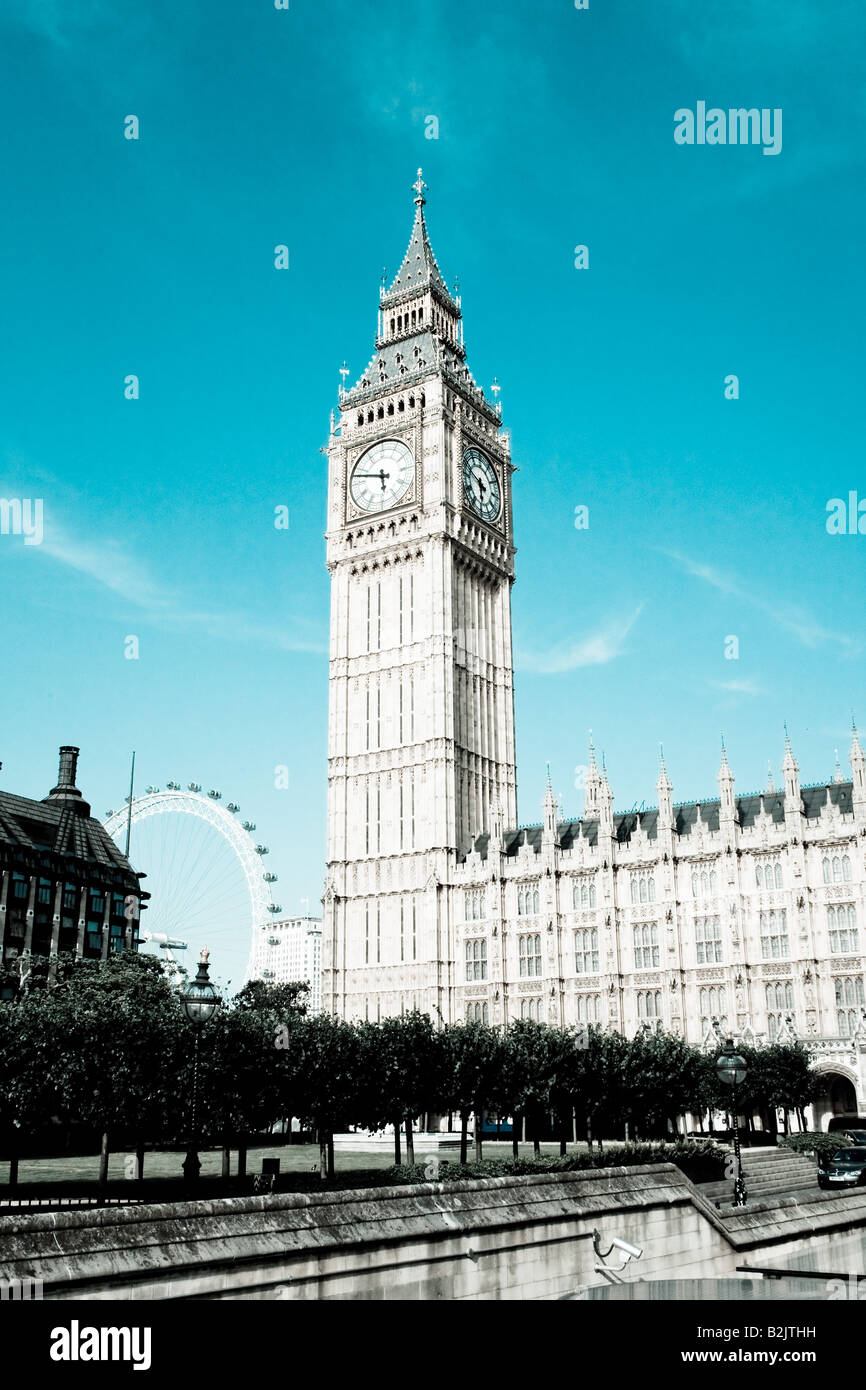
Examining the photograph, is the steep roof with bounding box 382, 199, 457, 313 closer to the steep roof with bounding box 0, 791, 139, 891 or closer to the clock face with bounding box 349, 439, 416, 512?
the clock face with bounding box 349, 439, 416, 512

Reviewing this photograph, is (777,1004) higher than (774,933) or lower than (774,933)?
lower

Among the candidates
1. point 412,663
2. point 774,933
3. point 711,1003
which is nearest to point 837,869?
point 774,933

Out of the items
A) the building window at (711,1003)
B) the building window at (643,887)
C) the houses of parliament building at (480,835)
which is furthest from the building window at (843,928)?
the building window at (643,887)

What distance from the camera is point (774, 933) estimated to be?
70.6 m

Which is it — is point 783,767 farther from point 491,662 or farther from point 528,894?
point 491,662

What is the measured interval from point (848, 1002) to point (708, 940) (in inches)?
368

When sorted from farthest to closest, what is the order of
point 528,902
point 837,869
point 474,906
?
point 474,906
point 528,902
point 837,869

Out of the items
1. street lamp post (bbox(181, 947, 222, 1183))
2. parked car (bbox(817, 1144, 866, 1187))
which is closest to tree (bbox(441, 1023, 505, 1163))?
parked car (bbox(817, 1144, 866, 1187))

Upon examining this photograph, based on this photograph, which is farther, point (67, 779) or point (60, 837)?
point (67, 779)

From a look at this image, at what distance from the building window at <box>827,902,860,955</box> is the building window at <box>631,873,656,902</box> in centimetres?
1181

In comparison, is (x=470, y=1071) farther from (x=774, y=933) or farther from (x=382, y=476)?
(x=382, y=476)
